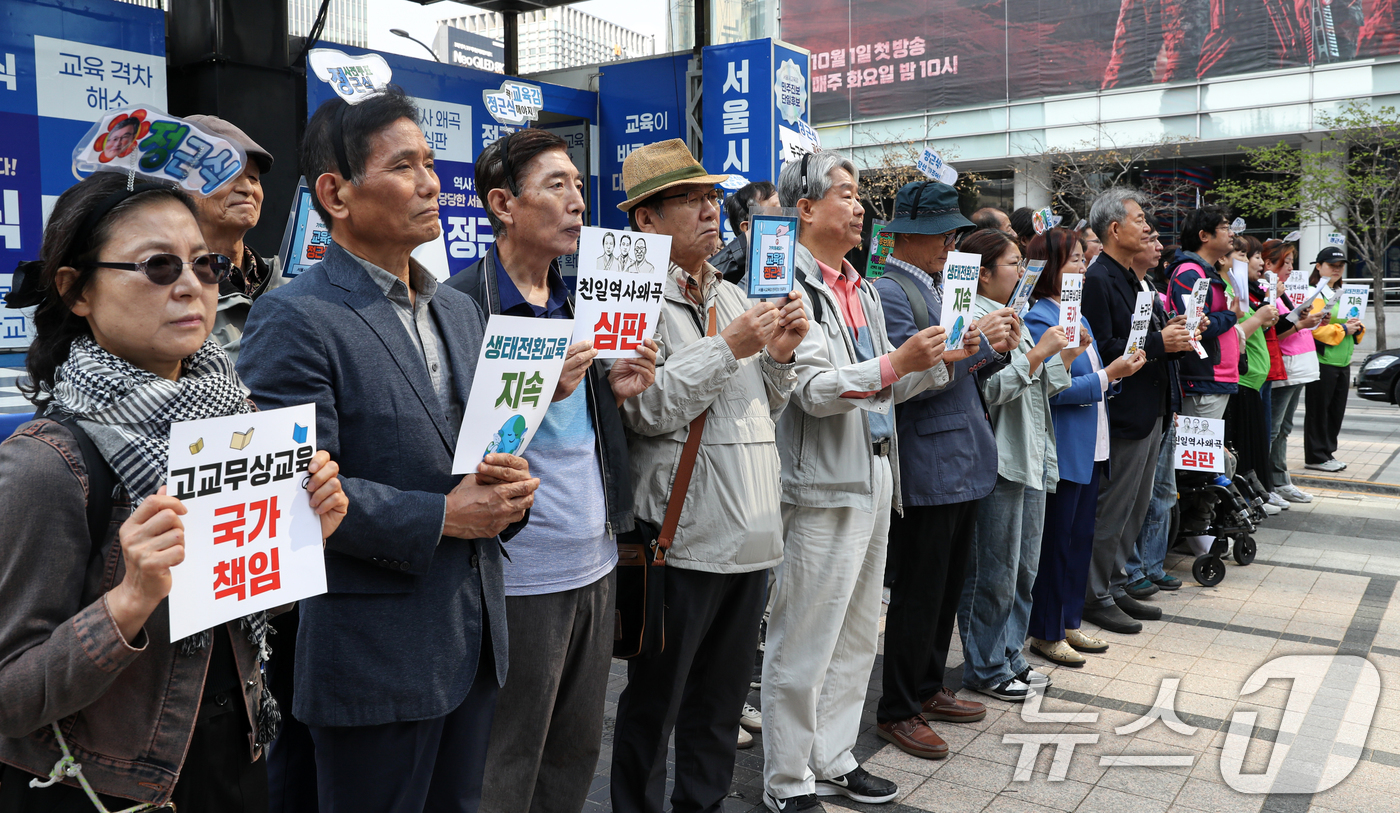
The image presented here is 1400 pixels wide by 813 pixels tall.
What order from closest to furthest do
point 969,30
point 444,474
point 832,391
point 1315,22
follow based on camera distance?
point 444,474
point 832,391
point 1315,22
point 969,30

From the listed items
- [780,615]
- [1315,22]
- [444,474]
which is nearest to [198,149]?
[444,474]

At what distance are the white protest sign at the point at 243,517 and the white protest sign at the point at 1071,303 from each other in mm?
3728

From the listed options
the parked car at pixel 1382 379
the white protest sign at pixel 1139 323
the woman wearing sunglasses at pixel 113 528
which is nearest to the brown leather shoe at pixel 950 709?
the white protest sign at pixel 1139 323

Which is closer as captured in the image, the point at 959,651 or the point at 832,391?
the point at 832,391

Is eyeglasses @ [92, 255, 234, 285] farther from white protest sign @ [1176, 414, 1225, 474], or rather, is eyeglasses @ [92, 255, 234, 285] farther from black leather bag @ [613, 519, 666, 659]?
white protest sign @ [1176, 414, 1225, 474]

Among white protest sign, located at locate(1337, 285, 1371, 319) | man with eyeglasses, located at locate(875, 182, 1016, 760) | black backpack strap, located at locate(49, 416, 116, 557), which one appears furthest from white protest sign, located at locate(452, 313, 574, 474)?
white protest sign, located at locate(1337, 285, 1371, 319)

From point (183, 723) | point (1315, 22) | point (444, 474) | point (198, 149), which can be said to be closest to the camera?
point (183, 723)

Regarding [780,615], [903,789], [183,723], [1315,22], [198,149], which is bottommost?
[903,789]

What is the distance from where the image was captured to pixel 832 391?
336 cm

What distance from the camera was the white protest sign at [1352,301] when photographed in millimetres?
10141

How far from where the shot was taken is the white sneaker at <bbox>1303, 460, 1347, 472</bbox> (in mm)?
10531

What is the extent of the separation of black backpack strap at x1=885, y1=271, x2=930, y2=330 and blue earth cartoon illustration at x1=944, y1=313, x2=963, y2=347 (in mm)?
453

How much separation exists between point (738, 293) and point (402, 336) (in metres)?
1.52

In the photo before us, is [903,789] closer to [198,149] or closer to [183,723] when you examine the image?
[183,723]
